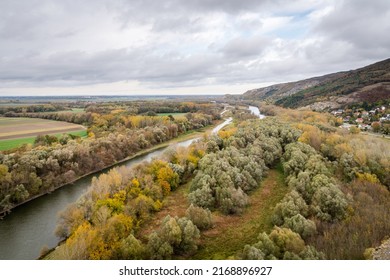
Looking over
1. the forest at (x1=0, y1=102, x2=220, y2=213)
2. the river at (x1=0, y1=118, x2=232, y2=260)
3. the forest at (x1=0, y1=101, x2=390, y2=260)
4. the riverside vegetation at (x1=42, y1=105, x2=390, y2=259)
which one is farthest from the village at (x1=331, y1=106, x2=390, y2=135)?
the river at (x1=0, y1=118, x2=232, y2=260)

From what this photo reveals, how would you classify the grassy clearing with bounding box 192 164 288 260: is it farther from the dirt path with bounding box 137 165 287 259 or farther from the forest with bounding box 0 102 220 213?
the forest with bounding box 0 102 220 213

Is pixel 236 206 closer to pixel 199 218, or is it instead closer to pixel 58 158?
pixel 199 218

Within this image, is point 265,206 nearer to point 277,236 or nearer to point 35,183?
point 277,236

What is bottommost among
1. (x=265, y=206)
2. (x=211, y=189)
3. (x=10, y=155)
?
(x=265, y=206)

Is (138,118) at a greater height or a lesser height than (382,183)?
greater

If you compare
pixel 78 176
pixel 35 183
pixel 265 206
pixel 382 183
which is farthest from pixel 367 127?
pixel 35 183


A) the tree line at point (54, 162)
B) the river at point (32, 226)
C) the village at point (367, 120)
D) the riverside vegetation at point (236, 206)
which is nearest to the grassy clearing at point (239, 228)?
the riverside vegetation at point (236, 206)
